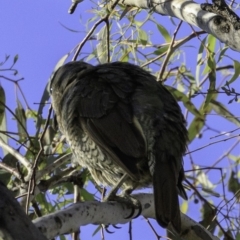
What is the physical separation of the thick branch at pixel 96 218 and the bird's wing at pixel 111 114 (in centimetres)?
21

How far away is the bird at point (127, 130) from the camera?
3148 mm

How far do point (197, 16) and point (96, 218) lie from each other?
892mm

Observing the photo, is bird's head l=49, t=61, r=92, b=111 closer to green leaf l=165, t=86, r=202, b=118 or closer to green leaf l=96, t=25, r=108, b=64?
green leaf l=96, t=25, r=108, b=64

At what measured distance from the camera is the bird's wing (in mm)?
3188

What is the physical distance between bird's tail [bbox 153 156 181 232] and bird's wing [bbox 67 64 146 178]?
10cm

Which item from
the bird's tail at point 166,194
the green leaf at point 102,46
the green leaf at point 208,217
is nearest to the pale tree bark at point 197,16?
the green leaf at point 102,46

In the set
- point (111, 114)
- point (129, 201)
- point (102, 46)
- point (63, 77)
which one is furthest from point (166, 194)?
point (63, 77)

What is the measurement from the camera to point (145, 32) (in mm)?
4008

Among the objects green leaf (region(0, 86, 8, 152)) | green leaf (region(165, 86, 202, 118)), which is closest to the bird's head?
green leaf (region(0, 86, 8, 152))

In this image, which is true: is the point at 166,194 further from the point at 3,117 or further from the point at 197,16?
the point at 3,117

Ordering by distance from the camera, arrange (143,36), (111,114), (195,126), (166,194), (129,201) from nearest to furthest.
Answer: (166,194) < (129,201) < (111,114) < (143,36) < (195,126)

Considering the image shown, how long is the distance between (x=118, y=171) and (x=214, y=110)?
3.57 ft

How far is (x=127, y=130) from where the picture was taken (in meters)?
3.30

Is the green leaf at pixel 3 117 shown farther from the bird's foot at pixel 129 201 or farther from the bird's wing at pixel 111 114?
the bird's foot at pixel 129 201
